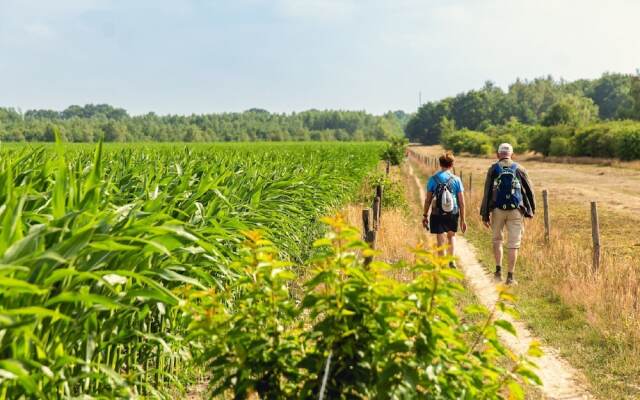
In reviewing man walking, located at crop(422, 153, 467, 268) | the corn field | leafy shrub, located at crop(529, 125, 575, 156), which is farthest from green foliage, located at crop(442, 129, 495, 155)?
the corn field

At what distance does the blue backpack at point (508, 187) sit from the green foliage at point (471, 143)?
254 ft

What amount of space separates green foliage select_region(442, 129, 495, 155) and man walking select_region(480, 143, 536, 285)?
253ft

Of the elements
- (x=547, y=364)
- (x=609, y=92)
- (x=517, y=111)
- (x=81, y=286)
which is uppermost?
(x=609, y=92)

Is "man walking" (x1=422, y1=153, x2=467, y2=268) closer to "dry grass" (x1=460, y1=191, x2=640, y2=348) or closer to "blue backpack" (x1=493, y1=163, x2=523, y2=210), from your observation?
"blue backpack" (x1=493, y1=163, x2=523, y2=210)

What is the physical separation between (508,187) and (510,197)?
16 centimetres

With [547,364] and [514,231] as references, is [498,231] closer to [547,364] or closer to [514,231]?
[514,231]

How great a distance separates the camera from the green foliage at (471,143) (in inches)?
3337

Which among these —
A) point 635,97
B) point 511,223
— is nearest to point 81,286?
point 511,223

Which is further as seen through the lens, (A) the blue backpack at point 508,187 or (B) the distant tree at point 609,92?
(B) the distant tree at point 609,92

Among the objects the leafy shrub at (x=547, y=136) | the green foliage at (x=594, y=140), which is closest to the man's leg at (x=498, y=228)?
the green foliage at (x=594, y=140)

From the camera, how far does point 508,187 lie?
27.8 ft

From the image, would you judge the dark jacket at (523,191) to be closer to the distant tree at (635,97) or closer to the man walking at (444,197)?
the man walking at (444,197)

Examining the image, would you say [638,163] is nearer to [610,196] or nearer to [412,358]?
[610,196]

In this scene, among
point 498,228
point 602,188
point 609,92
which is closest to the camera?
point 498,228
